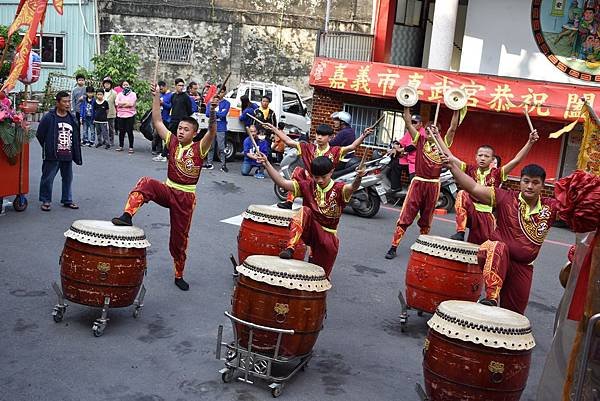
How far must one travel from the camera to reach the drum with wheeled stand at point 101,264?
628cm

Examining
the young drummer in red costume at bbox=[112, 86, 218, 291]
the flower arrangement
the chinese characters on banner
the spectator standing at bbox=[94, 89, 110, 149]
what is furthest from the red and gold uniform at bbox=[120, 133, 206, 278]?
the spectator standing at bbox=[94, 89, 110, 149]

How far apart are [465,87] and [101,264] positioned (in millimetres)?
9939

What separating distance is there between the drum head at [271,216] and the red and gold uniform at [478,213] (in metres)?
2.14

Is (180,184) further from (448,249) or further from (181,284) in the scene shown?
(448,249)

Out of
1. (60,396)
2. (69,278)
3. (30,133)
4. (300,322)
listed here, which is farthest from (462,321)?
(30,133)

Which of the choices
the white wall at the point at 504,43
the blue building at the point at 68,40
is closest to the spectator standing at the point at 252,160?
the white wall at the point at 504,43

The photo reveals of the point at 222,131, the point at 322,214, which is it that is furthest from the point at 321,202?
the point at 222,131

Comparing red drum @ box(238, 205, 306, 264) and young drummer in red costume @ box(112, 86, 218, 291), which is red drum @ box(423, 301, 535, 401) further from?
young drummer in red costume @ box(112, 86, 218, 291)

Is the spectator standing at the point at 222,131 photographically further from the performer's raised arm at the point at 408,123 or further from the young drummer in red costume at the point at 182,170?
the young drummer in red costume at the point at 182,170

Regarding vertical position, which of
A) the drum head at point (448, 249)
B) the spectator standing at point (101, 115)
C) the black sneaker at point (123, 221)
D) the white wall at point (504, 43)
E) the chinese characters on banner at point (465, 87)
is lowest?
the spectator standing at point (101, 115)

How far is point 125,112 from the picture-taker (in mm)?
17000

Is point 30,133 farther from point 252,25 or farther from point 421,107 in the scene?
point 252,25

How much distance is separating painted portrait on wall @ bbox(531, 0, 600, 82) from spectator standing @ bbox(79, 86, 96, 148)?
981 centimetres

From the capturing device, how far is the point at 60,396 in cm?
529
